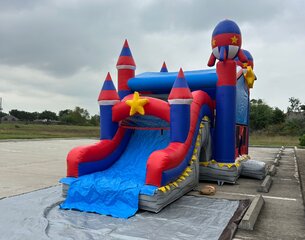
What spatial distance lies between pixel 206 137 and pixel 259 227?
8.83ft

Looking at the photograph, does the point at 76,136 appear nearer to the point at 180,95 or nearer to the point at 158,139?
the point at 158,139

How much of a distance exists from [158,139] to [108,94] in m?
1.30

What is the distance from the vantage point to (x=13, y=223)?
384 centimetres

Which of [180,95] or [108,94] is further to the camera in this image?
[108,94]

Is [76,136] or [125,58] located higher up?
[125,58]

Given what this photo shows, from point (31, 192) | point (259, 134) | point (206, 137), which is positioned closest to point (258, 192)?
point (206, 137)

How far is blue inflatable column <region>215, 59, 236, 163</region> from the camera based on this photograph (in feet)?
21.2

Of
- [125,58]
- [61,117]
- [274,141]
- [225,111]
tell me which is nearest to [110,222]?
[225,111]

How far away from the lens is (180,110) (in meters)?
5.04

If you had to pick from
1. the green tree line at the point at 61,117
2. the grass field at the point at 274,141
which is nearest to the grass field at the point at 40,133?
the grass field at the point at 274,141

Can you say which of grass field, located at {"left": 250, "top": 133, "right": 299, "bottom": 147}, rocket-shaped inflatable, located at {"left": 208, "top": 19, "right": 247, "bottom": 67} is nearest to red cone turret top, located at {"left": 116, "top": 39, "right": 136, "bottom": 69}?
rocket-shaped inflatable, located at {"left": 208, "top": 19, "right": 247, "bottom": 67}

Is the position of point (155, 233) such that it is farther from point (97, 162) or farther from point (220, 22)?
point (220, 22)

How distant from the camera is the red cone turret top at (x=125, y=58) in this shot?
699 cm

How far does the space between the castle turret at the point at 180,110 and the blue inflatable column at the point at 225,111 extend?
5.38 feet
